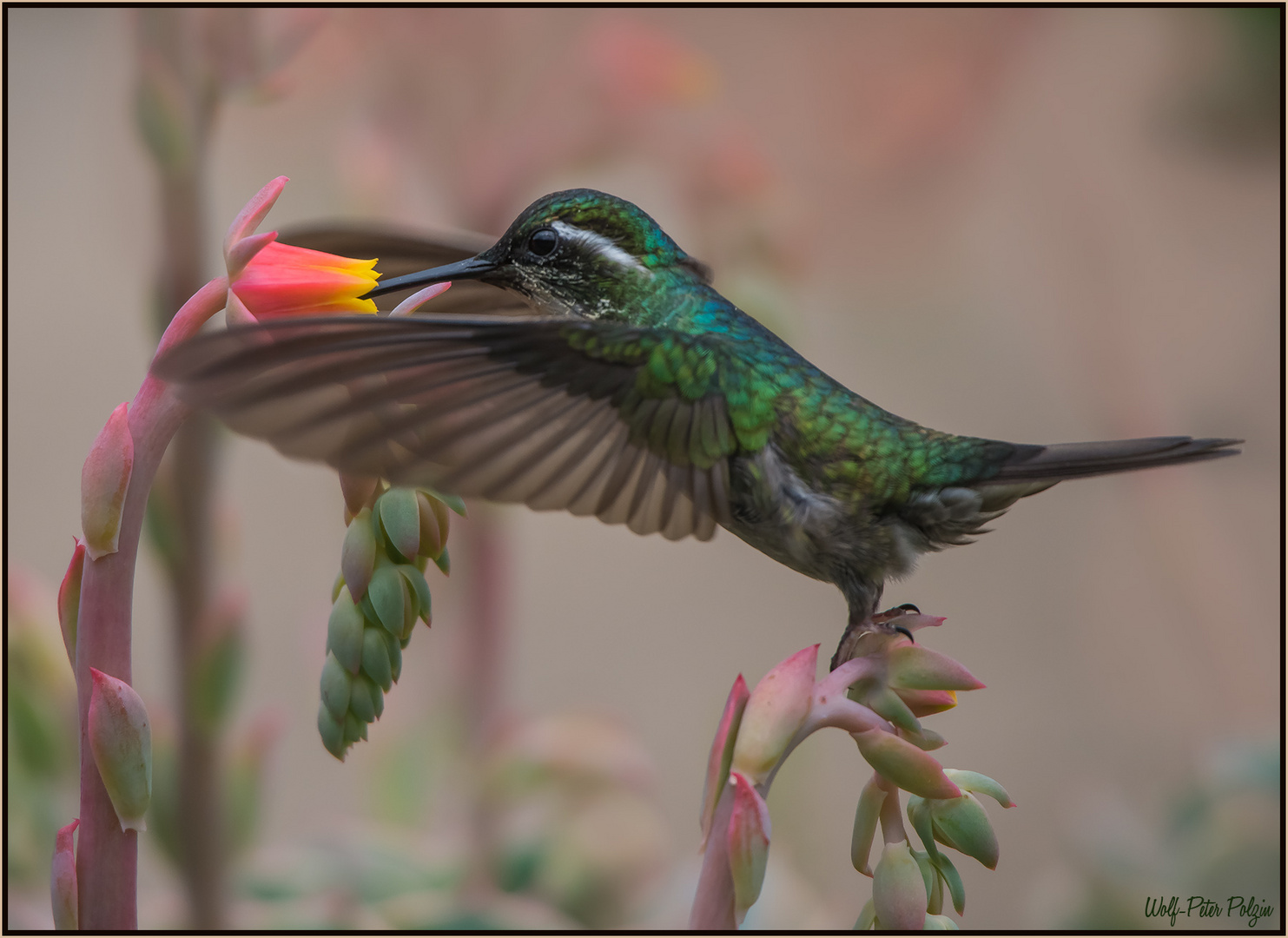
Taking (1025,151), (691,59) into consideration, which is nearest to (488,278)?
(691,59)

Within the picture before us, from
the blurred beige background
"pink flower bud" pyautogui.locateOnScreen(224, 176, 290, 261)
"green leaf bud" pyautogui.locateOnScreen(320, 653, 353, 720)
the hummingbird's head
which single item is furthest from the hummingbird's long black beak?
the blurred beige background

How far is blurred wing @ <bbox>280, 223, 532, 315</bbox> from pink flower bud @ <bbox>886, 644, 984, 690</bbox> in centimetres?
41

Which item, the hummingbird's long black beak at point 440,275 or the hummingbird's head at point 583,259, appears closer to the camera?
the hummingbird's long black beak at point 440,275

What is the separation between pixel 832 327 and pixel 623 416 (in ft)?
6.26

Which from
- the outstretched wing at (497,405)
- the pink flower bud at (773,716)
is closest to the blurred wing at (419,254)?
the outstretched wing at (497,405)

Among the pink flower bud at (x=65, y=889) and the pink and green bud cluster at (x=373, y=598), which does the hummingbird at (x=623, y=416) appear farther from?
the pink flower bud at (x=65, y=889)

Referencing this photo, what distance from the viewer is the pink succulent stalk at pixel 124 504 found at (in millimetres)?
432

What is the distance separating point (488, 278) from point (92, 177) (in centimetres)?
132

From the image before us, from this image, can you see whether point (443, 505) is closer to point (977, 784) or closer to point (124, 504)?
point (124, 504)

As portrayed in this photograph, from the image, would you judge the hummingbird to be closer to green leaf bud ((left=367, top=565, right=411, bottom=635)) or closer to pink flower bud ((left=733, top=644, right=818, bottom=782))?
green leaf bud ((left=367, top=565, right=411, bottom=635))

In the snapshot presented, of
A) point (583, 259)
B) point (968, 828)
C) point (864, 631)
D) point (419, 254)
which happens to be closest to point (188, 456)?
point (419, 254)

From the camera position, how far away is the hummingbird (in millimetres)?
475

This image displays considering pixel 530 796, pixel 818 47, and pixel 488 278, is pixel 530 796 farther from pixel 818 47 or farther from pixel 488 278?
pixel 818 47

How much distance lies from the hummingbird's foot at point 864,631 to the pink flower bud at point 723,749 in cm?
11
